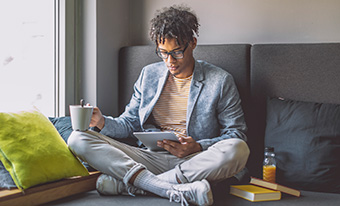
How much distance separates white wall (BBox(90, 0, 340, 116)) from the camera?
8.14 feet

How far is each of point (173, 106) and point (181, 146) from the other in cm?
34

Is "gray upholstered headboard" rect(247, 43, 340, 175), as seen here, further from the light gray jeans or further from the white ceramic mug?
the white ceramic mug

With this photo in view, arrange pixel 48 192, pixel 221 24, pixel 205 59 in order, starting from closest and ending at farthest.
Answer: pixel 48 192, pixel 205 59, pixel 221 24

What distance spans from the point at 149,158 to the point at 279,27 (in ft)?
3.77

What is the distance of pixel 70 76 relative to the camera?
8.89 feet

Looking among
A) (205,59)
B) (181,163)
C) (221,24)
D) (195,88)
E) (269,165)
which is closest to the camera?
(181,163)

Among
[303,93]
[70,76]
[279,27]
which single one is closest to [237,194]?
[303,93]

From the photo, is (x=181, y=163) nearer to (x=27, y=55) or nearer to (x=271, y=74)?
(x=271, y=74)

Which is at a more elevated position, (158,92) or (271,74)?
(271,74)

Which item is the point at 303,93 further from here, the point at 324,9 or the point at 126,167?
the point at 126,167

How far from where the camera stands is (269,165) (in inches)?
86.1

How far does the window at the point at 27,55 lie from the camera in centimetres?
229

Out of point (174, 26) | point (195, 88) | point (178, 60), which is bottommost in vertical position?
point (195, 88)

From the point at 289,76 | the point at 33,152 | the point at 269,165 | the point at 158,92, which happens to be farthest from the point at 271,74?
the point at 33,152
